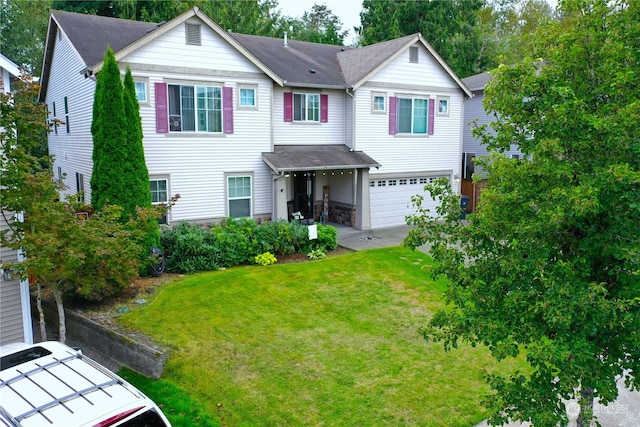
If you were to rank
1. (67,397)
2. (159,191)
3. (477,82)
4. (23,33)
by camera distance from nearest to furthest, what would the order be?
(67,397) → (159,191) → (477,82) → (23,33)

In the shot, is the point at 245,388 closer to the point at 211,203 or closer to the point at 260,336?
the point at 260,336

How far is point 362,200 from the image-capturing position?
19.9m

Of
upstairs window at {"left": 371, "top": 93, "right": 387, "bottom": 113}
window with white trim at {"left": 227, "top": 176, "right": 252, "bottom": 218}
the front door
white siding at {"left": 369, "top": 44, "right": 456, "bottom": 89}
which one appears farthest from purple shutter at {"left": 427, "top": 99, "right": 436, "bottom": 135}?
window with white trim at {"left": 227, "top": 176, "right": 252, "bottom": 218}

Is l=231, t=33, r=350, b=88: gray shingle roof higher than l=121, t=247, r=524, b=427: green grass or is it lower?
higher

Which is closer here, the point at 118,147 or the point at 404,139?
the point at 118,147

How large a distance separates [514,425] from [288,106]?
559 inches

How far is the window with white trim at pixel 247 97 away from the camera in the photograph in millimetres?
17500

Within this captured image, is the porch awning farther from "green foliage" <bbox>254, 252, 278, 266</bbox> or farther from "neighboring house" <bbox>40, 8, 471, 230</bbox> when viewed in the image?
"green foliage" <bbox>254, 252, 278, 266</bbox>

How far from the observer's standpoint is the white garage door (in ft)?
69.2

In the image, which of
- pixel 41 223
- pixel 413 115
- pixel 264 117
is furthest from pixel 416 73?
pixel 41 223

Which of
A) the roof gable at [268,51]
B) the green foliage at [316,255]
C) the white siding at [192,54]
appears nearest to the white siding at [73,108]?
the roof gable at [268,51]

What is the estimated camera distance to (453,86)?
73.0 ft

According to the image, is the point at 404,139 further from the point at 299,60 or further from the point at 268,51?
the point at 268,51

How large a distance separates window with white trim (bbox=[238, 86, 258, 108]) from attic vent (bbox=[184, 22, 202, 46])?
2.08 m
